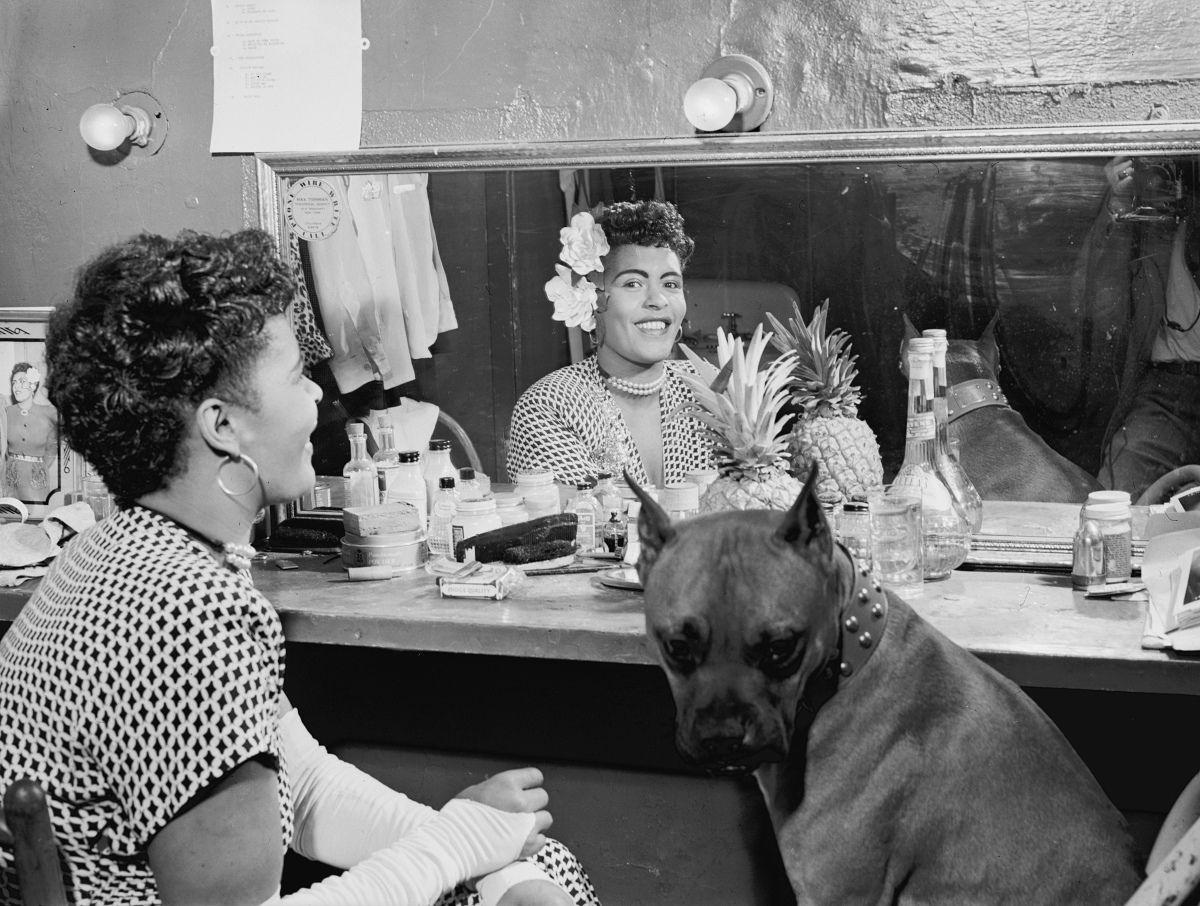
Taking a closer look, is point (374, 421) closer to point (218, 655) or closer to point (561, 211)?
point (561, 211)

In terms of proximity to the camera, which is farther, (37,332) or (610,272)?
(37,332)

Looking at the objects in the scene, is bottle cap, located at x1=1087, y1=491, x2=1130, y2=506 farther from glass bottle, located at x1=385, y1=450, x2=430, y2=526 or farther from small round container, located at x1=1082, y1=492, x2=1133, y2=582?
glass bottle, located at x1=385, y1=450, x2=430, y2=526

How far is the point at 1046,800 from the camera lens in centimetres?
196

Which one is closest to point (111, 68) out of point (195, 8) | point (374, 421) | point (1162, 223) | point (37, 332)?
point (195, 8)

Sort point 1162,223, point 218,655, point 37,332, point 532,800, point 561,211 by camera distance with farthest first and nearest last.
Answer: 1. point 37,332
2. point 561,211
3. point 1162,223
4. point 532,800
5. point 218,655

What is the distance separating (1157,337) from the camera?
9.04 ft

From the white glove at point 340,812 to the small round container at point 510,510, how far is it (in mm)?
854

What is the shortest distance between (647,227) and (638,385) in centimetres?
39

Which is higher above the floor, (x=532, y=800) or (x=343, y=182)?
(x=343, y=182)

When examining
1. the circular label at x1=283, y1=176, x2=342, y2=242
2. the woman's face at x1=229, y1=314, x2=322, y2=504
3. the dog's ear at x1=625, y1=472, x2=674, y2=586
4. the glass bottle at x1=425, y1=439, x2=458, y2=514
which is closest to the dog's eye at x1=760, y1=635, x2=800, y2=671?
the dog's ear at x1=625, y1=472, x2=674, y2=586

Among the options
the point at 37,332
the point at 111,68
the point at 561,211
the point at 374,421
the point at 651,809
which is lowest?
the point at 651,809

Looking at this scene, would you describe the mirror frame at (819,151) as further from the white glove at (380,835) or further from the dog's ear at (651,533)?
the white glove at (380,835)

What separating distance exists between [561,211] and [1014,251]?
3.60 ft

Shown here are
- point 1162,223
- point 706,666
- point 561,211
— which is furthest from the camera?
point 561,211
